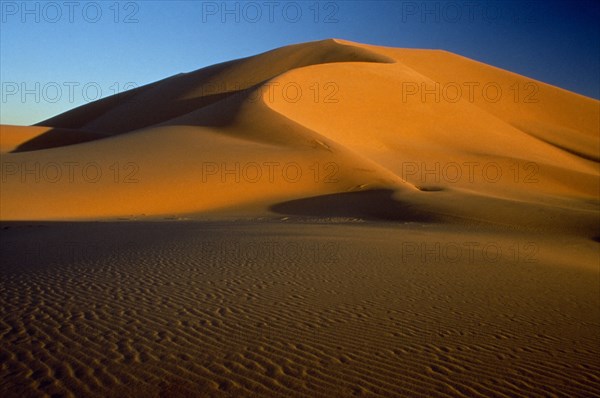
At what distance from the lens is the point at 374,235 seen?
1611 cm

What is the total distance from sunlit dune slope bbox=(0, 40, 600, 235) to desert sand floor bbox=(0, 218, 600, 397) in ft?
30.4

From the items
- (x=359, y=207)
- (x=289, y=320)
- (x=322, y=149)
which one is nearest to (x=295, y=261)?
(x=289, y=320)

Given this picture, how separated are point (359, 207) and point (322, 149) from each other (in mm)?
6963

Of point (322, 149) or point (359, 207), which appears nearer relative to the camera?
point (359, 207)

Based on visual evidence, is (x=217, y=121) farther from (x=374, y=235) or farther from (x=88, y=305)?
(x=88, y=305)

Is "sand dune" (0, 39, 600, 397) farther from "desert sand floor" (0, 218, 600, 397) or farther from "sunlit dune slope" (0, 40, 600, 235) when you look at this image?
"sunlit dune slope" (0, 40, 600, 235)

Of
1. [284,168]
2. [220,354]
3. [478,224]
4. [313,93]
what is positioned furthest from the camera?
[313,93]

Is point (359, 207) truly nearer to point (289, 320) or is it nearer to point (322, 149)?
point (322, 149)

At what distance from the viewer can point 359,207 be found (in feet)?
75.7

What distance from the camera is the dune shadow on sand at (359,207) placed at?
70.4ft

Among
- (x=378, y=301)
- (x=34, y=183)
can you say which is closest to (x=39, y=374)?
(x=378, y=301)

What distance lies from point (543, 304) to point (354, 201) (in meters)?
15.4

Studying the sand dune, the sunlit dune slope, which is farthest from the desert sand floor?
the sunlit dune slope

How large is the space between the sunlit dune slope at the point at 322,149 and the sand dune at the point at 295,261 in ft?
0.58
